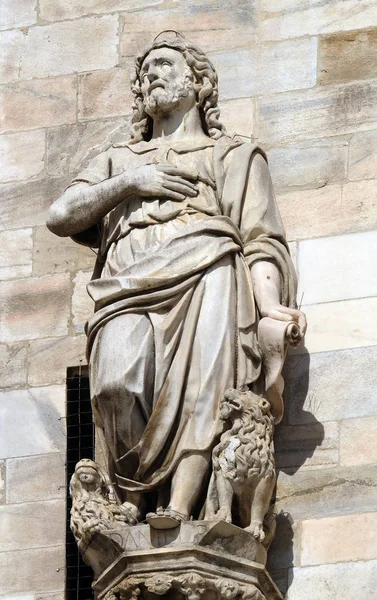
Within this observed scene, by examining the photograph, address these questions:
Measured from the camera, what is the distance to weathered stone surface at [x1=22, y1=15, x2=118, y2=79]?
10.0 m

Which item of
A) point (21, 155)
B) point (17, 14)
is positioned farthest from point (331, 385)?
point (17, 14)

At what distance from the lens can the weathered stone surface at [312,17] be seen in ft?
31.9

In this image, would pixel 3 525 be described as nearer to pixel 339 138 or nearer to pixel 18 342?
pixel 18 342

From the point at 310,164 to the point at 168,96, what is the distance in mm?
666

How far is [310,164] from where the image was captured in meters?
9.49

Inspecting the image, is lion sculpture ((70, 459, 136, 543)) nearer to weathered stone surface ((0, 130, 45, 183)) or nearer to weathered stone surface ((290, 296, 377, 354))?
weathered stone surface ((290, 296, 377, 354))

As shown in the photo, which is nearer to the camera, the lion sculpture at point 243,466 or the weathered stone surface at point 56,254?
the lion sculpture at point 243,466

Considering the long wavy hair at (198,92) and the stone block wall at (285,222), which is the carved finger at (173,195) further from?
the stone block wall at (285,222)

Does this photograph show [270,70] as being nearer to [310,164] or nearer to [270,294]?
[310,164]

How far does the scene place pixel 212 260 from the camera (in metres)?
8.73

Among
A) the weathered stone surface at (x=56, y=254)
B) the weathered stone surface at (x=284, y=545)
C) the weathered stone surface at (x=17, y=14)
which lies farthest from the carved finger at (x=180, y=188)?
the weathered stone surface at (x=17, y=14)

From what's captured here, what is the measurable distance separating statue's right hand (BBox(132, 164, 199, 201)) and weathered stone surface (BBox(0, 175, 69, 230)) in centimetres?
90

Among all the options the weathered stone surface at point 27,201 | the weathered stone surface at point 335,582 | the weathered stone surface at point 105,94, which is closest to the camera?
the weathered stone surface at point 335,582

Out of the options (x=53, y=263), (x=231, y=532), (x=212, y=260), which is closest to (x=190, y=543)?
(x=231, y=532)
